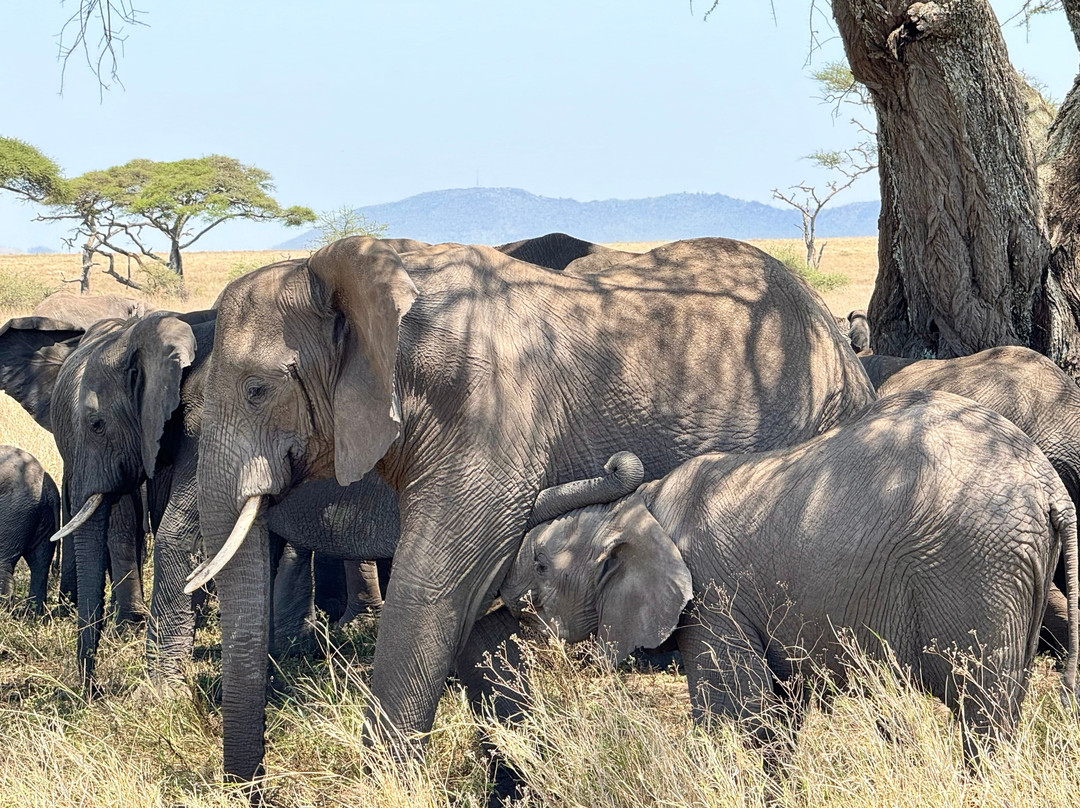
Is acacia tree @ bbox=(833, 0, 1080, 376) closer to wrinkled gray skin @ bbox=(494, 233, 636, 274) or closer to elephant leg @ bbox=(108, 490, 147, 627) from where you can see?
wrinkled gray skin @ bbox=(494, 233, 636, 274)

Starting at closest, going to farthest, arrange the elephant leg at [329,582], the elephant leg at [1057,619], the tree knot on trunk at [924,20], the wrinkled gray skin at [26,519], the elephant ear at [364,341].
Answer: the elephant ear at [364,341], the elephant leg at [1057,619], the tree knot on trunk at [924,20], the wrinkled gray skin at [26,519], the elephant leg at [329,582]

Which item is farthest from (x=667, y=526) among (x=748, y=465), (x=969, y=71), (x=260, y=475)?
(x=969, y=71)

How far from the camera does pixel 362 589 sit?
7105 mm

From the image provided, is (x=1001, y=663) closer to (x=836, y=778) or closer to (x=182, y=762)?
(x=836, y=778)

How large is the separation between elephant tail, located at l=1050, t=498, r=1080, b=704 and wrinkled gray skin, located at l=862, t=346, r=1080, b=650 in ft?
5.33

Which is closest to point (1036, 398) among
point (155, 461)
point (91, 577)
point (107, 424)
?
point (155, 461)

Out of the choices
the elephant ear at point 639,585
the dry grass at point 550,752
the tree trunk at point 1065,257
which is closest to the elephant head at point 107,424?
the dry grass at point 550,752

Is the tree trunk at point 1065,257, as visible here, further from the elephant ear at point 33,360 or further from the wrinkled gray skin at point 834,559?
the elephant ear at point 33,360

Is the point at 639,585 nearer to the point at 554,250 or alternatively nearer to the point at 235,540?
the point at 235,540

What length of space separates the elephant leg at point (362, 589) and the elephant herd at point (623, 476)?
7.78 feet

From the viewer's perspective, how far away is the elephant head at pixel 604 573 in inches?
160

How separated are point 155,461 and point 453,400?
90.2 inches

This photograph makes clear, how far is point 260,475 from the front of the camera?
4273 millimetres

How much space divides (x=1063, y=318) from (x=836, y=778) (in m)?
4.22
